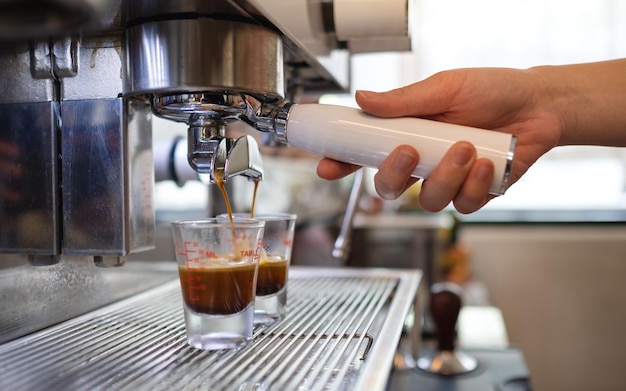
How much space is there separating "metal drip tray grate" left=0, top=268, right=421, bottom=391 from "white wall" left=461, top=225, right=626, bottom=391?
154 centimetres

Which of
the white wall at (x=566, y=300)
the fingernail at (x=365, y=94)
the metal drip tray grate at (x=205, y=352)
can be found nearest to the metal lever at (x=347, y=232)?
the metal drip tray grate at (x=205, y=352)

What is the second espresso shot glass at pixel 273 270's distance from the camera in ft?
1.84

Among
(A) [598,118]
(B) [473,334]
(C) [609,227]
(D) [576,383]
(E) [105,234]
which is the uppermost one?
(A) [598,118]

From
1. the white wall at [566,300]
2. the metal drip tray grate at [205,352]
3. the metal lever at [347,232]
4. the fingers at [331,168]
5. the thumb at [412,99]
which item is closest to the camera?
the metal drip tray grate at [205,352]

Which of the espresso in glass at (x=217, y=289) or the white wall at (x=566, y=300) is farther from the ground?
the espresso in glass at (x=217, y=289)

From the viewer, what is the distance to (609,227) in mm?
2023

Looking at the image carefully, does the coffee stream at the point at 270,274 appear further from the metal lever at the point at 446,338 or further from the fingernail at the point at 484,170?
the metal lever at the point at 446,338

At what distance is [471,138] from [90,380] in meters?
0.32

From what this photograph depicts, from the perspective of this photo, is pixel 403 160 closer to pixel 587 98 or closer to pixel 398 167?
pixel 398 167

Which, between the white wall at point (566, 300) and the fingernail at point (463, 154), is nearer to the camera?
the fingernail at point (463, 154)

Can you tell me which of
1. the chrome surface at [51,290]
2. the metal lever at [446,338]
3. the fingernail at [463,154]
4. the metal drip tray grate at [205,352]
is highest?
the fingernail at [463,154]

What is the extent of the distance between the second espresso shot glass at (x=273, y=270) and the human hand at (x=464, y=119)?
0.23ft

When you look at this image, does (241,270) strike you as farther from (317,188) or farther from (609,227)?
(609,227)

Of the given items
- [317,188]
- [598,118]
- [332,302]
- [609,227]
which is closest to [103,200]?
[332,302]
